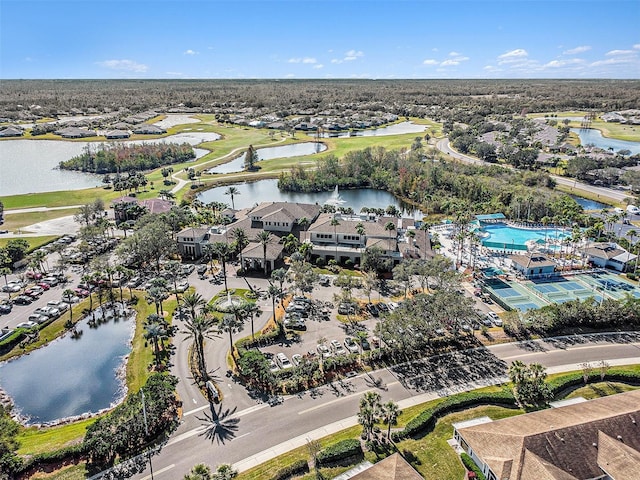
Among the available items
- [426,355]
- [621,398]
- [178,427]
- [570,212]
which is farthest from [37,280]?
[570,212]

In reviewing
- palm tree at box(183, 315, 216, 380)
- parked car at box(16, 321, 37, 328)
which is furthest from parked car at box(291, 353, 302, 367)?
parked car at box(16, 321, 37, 328)

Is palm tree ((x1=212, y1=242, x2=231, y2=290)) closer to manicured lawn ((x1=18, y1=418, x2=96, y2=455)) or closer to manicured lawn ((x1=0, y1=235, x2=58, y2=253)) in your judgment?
manicured lawn ((x1=18, y1=418, x2=96, y2=455))

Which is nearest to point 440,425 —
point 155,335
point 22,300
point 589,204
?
point 155,335

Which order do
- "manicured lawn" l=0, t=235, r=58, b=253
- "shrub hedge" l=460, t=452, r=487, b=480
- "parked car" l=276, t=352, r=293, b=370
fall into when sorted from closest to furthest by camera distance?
"shrub hedge" l=460, t=452, r=487, b=480 < "parked car" l=276, t=352, r=293, b=370 < "manicured lawn" l=0, t=235, r=58, b=253

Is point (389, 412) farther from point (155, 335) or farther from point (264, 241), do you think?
point (264, 241)

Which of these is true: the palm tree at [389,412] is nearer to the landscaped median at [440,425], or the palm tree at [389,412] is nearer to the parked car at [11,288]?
the landscaped median at [440,425]

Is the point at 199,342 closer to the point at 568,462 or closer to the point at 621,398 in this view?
the point at 568,462

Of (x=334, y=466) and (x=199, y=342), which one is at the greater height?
(x=199, y=342)

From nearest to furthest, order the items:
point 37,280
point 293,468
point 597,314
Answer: point 293,468, point 597,314, point 37,280
